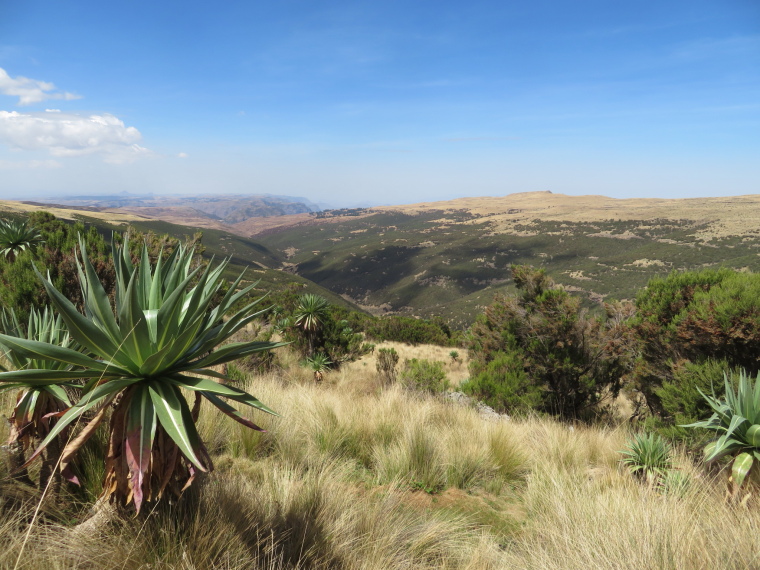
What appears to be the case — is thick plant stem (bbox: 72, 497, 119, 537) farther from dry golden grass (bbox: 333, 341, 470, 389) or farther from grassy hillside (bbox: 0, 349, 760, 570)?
dry golden grass (bbox: 333, 341, 470, 389)

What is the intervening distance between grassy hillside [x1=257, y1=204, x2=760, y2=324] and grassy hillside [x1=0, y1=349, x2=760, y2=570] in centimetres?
7579

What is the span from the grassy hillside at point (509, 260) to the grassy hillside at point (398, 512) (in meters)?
75.8

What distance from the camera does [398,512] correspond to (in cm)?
293

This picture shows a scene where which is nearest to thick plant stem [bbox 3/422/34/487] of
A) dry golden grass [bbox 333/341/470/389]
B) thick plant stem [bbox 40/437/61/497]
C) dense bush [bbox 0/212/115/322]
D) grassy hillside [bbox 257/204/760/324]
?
thick plant stem [bbox 40/437/61/497]

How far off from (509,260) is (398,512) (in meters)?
142

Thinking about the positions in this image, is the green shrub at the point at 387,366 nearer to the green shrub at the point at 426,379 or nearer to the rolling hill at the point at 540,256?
the green shrub at the point at 426,379

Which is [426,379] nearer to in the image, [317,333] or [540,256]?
[317,333]

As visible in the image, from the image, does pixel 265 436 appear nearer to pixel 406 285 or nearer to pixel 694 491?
pixel 694 491

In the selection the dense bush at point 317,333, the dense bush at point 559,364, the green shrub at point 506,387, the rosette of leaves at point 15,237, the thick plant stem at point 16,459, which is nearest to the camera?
the thick plant stem at point 16,459

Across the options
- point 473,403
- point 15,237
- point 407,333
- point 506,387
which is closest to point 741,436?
point 473,403

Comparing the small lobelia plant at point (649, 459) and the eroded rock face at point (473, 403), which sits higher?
the small lobelia plant at point (649, 459)

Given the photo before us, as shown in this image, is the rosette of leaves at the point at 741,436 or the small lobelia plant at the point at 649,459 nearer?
the rosette of leaves at the point at 741,436

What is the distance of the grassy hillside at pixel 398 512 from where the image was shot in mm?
1875

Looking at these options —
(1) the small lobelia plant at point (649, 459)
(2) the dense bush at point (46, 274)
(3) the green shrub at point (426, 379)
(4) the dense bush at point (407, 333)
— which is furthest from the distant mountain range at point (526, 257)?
(1) the small lobelia plant at point (649, 459)
